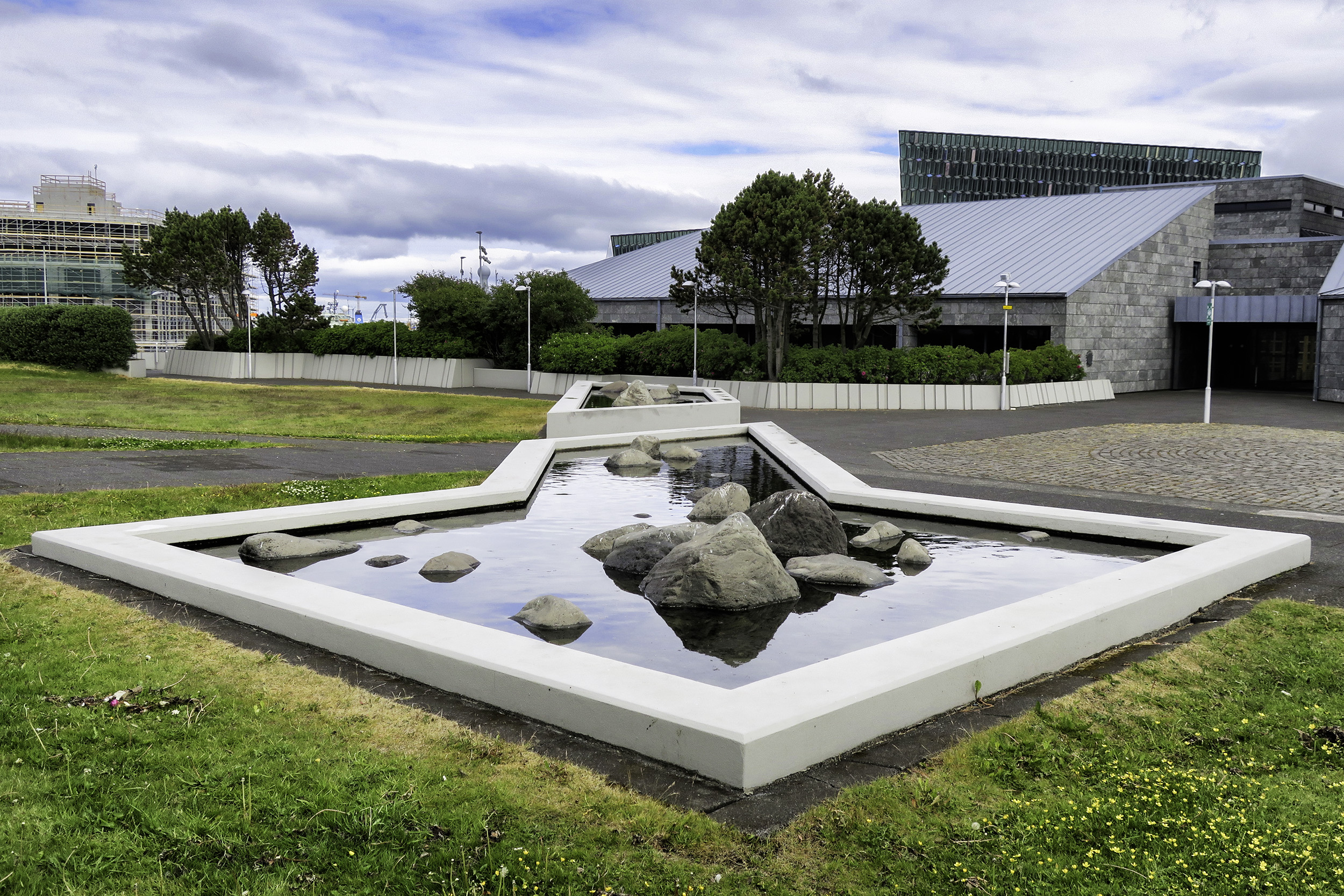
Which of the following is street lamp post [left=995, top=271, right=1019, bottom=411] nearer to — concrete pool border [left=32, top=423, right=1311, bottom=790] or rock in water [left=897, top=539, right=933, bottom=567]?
concrete pool border [left=32, top=423, right=1311, bottom=790]

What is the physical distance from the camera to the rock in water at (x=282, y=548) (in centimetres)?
993

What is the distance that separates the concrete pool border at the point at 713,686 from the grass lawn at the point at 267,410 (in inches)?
500

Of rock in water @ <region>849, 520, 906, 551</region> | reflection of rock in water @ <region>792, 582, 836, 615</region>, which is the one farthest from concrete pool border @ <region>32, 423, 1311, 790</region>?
rock in water @ <region>849, 520, 906, 551</region>

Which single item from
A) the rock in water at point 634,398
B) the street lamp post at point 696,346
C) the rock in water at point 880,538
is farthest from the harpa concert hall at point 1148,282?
the rock in water at point 880,538

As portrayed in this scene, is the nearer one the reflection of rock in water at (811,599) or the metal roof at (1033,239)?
the reflection of rock in water at (811,599)

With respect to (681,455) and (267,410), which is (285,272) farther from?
(681,455)

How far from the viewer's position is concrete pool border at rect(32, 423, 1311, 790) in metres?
5.16

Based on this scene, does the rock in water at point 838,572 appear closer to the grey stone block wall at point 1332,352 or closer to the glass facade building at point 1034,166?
the grey stone block wall at point 1332,352

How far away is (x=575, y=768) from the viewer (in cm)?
502

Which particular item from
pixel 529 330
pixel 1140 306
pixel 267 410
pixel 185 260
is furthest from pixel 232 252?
pixel 1140 306

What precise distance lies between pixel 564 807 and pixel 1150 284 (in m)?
42.6

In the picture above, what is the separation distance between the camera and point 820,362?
34.6m

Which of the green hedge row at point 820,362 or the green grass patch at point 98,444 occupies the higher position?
the green hedge row at point 820,362

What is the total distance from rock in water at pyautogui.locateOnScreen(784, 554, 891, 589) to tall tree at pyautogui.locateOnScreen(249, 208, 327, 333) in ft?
184
